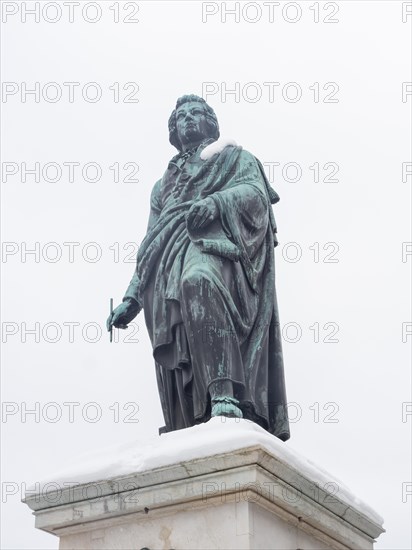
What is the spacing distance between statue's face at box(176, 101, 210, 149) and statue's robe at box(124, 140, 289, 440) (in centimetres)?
40

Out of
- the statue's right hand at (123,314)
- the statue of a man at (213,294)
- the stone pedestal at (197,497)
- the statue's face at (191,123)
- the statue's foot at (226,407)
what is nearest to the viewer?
the stone pedestal at (197,497)

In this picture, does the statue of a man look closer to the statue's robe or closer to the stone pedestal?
the statue's robe

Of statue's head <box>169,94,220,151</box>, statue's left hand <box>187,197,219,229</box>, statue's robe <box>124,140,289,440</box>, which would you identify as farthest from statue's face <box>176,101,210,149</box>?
statue's left hand <box>187,197,219,229</box>

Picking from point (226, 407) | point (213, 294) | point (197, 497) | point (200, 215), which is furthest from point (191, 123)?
point (197, 497)

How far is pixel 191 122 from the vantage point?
395 inches

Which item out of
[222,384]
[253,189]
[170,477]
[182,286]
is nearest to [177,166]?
[253,189]

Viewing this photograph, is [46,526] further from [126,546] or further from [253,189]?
[253,189]

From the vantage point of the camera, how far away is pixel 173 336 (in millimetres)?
8812

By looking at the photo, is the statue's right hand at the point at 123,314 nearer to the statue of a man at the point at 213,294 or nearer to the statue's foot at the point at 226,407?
the statue of a man at the point at 213,294

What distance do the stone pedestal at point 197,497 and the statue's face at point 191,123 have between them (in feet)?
9.67

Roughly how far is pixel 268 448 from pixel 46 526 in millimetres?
1719

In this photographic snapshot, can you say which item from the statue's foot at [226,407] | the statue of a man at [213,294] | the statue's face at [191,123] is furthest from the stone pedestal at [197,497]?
the statue's face at [191,123]

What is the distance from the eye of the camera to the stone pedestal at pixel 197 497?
7.56m

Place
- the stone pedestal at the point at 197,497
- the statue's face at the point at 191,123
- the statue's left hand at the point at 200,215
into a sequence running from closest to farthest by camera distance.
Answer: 1. the stone pedestal at the point at 197,497
2. the statue's left hand at the point at 200,215
3. the statue's face at the point at 191,123
